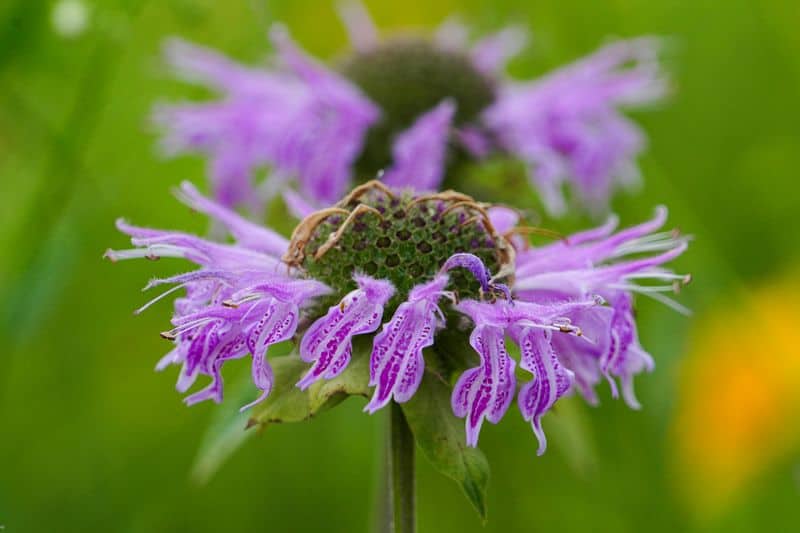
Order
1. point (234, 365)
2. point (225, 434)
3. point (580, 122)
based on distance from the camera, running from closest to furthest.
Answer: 1. point (225, 434)
2. point (580, 122)
3. point (234, 365)

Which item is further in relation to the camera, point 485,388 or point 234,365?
point 234,365

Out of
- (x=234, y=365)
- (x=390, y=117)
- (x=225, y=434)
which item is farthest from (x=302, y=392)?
(x=234, y=365)

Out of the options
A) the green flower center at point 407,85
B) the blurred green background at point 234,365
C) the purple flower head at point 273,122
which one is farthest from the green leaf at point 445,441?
the green flower center at point 407,85

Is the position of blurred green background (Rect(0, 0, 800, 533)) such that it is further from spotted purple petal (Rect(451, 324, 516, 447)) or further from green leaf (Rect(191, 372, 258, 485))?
spotted purple petal (Rect(451, 324, 516, 447))

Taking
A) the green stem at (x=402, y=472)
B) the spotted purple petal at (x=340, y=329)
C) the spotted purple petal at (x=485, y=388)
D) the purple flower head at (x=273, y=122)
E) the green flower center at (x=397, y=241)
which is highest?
the purple flower head at (x=273, y=122)

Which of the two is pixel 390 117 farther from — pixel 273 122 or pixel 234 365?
pixel 234 365

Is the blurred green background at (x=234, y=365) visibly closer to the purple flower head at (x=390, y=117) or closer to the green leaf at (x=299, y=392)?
the purple flower head at (x=390, y=117)

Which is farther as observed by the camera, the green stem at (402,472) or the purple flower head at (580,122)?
the purple flower head at (580,122)
